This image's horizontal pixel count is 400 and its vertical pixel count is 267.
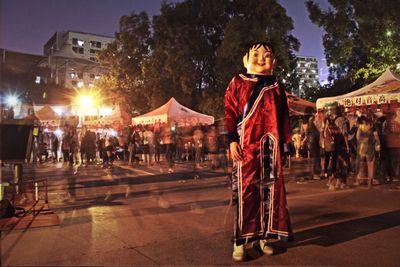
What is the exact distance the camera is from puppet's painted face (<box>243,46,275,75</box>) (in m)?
4.73

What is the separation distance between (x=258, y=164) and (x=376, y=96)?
915 cm

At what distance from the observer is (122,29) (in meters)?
31.2

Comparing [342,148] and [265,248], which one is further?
[342,148]

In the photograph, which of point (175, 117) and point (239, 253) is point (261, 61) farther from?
point (175, 117)

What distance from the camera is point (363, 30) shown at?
18.5 meters

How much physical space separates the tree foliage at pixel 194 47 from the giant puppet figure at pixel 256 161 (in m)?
20.8

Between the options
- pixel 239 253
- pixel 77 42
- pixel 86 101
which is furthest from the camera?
pixel 77 42

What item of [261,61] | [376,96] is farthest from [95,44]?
[261,61]

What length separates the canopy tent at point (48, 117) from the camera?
2683cm

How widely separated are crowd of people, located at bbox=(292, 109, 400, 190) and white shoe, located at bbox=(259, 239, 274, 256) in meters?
5.99

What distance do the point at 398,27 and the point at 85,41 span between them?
3845 inches

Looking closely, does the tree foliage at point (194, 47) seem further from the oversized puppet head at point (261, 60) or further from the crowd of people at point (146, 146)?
the oversized puppet head at point (261, 60)

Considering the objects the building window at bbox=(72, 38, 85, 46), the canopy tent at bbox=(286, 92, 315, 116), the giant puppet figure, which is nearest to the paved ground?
the giant puppet figure

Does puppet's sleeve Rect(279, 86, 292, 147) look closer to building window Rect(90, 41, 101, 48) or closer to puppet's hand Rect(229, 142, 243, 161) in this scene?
puppet's hand Rect(229, 142, 243, 161)
